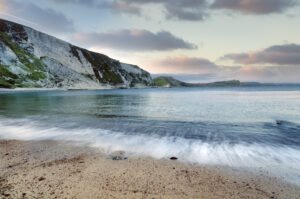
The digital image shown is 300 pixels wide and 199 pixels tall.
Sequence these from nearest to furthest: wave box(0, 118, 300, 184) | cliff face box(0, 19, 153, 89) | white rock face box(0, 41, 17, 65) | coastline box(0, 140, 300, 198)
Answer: coastline box(0, 140, 300, 198) → wave box(0, 118, 300, 184) → white rock face box(0, 41, 17, 65) → cliff face box(0, 19, 153, 89)

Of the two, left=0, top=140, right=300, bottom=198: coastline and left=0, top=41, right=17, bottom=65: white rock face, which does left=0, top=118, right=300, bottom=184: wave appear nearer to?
left=0, top=140, right=300, bottom=198: coastline

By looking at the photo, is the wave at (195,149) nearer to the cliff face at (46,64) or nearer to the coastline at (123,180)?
the coastline at (123,180)

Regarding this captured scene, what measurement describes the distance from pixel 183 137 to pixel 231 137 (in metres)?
2.88

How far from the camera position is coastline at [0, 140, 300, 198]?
4.12 meters

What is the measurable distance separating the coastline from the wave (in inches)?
32.0

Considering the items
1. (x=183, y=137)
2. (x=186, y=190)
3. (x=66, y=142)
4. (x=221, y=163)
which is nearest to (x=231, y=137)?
(x=183, y=137)

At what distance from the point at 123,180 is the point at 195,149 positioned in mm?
4152

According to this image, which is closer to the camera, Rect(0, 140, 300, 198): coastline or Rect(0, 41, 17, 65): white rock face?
Rect(0, 140, 300, 198): coastline

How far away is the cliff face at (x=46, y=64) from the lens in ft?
283

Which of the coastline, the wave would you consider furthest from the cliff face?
the coastline

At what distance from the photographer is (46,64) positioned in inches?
4316

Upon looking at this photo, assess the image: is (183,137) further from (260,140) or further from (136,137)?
(260,140)

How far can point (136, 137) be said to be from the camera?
9.89 meters

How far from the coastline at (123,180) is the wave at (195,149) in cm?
81
